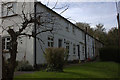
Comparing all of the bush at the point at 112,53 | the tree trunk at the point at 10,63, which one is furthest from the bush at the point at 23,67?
the bush at the point at 112,53

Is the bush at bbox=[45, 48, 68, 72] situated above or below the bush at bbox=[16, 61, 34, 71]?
above

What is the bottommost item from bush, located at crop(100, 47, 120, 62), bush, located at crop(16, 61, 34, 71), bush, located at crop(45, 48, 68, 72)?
bush, located at crop(16, 61, 34, 71)

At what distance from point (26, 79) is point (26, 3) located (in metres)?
2.22

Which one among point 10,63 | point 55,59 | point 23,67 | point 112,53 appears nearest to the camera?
point 112,53

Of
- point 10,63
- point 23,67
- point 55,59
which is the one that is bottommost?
point 23,67

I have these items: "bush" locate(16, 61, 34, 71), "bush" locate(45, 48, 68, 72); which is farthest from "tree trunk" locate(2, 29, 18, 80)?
"bush" locate(16, 61, 34, 71)

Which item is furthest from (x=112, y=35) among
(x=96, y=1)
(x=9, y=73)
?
(x=9, y=73)

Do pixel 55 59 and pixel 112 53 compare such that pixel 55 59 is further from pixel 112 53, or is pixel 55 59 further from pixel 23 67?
pixel 112 53

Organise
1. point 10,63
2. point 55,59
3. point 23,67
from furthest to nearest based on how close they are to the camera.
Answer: point 23,67
point 55,59
point 10,63

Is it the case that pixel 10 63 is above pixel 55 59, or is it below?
above

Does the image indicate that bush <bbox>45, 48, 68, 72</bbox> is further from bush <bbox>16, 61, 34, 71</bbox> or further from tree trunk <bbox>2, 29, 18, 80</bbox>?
tree trunk <bbox>2, 29, 18, 80</bbox>

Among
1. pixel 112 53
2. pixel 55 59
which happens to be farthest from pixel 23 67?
pixel 112 53

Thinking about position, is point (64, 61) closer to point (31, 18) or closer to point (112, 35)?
point (31, 18)

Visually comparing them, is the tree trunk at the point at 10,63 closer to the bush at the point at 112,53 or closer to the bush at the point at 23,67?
the bush at the point at 112,53
